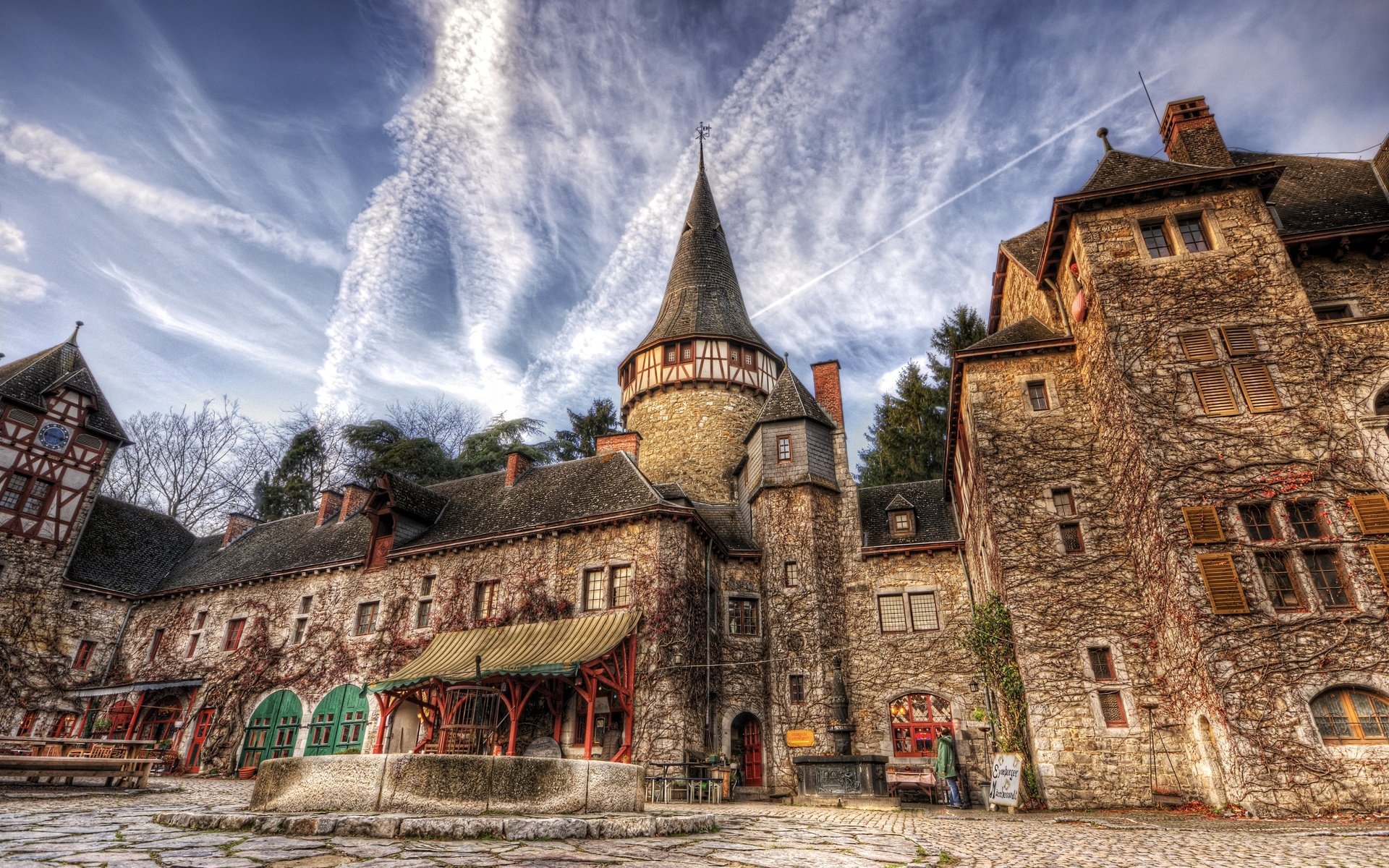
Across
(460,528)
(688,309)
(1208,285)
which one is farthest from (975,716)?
(688,309)

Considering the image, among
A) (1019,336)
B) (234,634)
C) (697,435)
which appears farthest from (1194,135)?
(234,634)

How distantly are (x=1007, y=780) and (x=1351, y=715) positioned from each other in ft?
16.5

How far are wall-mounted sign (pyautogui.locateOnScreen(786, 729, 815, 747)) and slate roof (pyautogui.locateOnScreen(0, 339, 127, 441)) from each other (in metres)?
25.3

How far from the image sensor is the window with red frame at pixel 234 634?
22.3m

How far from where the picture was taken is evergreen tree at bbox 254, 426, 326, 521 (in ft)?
112

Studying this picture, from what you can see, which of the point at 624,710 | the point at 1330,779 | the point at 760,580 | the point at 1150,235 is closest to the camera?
the point at 1330,779

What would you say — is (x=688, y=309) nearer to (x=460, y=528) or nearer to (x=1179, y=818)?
(x=460, y=528)

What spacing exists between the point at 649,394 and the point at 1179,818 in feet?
66.1

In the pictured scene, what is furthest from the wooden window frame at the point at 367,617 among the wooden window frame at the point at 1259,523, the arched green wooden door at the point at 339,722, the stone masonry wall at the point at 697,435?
the wooden window frame at the point at 1259,523

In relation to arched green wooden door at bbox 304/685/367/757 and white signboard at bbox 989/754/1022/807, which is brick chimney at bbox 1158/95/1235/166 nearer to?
white signboard at bbox 989/754/1022/807

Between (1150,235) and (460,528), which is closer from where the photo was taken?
(1150,235)

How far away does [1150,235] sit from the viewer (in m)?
14.3

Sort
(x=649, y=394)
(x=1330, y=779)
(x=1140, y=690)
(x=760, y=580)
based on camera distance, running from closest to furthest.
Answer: (x=1330, y=779)
(x=1140, y=690)
(x=760, y=580)
(x=649, y=394)

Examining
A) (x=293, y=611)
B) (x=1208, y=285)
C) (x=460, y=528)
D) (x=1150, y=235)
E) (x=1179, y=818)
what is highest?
(x=1150, y=235)
